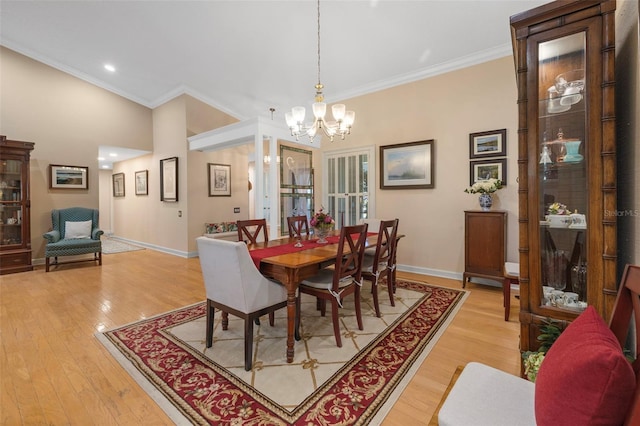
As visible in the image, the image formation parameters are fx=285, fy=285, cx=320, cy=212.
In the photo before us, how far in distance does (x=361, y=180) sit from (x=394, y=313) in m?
2.63

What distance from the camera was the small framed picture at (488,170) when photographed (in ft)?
12.1

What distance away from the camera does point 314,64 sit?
4.37 metres

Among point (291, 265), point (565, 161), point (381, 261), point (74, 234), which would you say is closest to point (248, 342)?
point (291, 265)

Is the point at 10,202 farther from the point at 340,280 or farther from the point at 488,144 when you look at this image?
the point at 488,144

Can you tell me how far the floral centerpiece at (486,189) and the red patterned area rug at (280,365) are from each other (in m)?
1.46

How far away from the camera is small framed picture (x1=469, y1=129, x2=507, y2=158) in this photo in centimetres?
368

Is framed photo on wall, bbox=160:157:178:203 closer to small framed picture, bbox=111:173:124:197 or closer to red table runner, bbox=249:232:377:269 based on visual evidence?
small framed picture, bbox=111:173:124:197

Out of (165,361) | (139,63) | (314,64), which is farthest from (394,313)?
(139,63)

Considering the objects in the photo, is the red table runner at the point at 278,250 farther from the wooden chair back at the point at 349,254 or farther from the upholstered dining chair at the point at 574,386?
the upholstered dining chair at the point at 574,386

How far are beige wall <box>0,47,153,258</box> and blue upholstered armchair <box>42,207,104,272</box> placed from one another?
0.39 m

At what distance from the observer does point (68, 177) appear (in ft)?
18.6

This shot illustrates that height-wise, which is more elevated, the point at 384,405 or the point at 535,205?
the point at 535,205

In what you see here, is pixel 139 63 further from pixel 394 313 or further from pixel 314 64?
pixel 394 313

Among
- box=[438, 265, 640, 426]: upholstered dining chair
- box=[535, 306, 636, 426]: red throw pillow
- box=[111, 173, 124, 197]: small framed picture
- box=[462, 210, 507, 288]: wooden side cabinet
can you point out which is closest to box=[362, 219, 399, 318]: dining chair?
box=[462, 210, 507, 288]: wooden side cabinet
